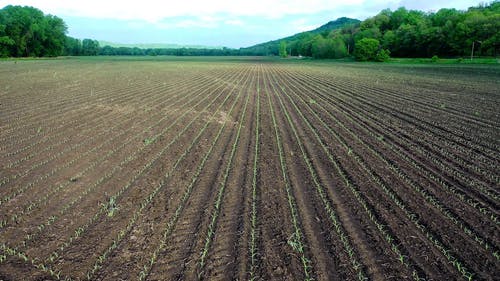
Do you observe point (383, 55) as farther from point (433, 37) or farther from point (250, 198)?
point (250, 198)

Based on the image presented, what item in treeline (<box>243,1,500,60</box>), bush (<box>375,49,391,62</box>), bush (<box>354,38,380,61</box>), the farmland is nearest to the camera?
the farmland

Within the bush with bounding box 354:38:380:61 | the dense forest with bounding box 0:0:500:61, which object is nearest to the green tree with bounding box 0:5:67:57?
the dense forest with bounding box 0:0:500:61

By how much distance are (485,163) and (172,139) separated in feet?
35.4

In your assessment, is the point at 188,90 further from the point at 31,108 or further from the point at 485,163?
the point at 485,163

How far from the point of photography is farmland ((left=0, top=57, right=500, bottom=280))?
199 inches

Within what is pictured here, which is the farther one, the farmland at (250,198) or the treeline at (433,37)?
the treeline at (433,37)

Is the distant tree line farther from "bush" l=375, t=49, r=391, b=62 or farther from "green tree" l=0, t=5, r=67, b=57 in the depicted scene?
"bush" l=375, t=49, r=391, b=62

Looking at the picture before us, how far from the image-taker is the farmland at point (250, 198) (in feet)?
16.6

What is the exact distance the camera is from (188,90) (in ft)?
84.7

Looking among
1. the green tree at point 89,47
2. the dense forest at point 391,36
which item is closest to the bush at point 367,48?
the dense forest at point 391,36

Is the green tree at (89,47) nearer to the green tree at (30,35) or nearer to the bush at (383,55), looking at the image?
the green tree at (30,35)

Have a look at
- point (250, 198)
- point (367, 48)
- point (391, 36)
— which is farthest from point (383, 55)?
point (250, 198)

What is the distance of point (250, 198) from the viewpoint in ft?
23.7

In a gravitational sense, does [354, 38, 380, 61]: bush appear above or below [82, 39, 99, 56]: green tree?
below
